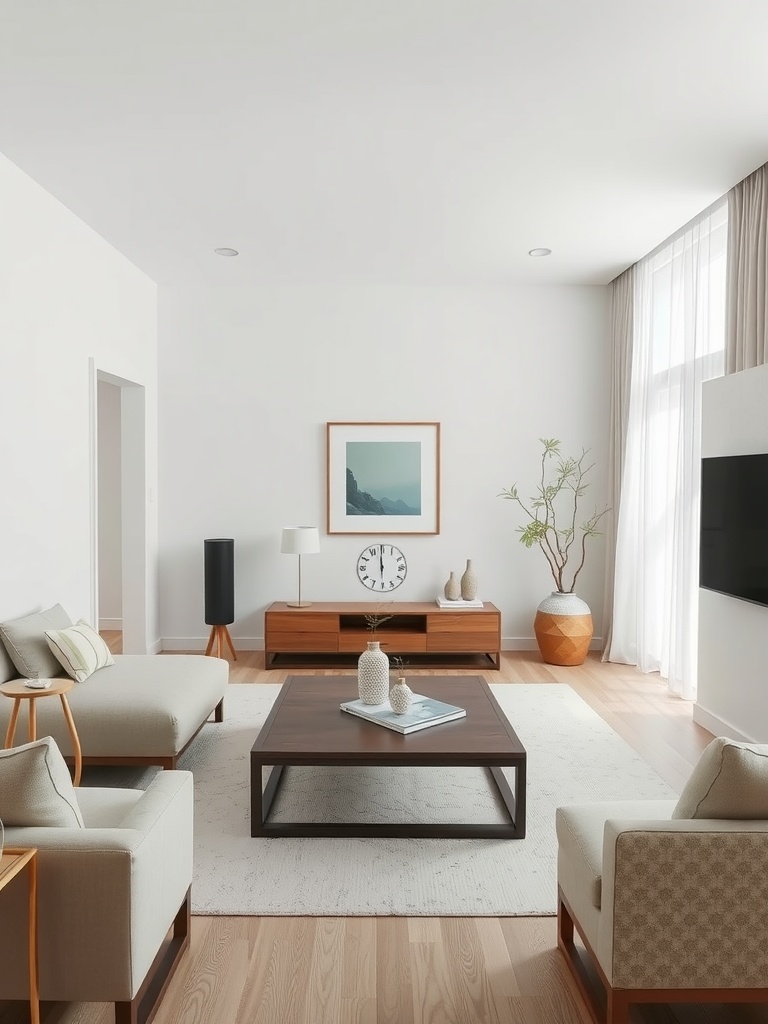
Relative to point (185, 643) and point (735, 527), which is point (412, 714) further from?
point (185, 643)

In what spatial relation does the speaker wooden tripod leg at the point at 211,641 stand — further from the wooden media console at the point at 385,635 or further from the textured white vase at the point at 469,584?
the textured white vase at the point at 469,584

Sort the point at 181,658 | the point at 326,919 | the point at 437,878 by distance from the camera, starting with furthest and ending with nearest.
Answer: the point at 181,658, the point at 437,878, the point at 326,919

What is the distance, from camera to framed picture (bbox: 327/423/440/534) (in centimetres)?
640

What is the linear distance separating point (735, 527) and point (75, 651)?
3.29m

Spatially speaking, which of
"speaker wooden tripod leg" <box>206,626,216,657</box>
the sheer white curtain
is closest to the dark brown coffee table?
the sheer white curtain

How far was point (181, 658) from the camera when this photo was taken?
169 inches

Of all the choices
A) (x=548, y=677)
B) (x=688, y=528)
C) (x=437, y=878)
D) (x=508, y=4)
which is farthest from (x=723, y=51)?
(x=548, y=677)

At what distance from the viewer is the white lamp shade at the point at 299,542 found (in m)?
5.95

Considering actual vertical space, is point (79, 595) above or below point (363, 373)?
below

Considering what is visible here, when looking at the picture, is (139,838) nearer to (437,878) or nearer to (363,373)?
(437,878)

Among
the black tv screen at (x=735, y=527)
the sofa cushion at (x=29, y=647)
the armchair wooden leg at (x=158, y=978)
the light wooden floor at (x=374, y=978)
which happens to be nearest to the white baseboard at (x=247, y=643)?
the black tv screen at (x=735, y=527)

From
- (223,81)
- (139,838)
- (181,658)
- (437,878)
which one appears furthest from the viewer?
(181,658)

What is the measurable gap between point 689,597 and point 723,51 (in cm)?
313

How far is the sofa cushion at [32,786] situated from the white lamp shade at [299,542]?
4046 millimetres
